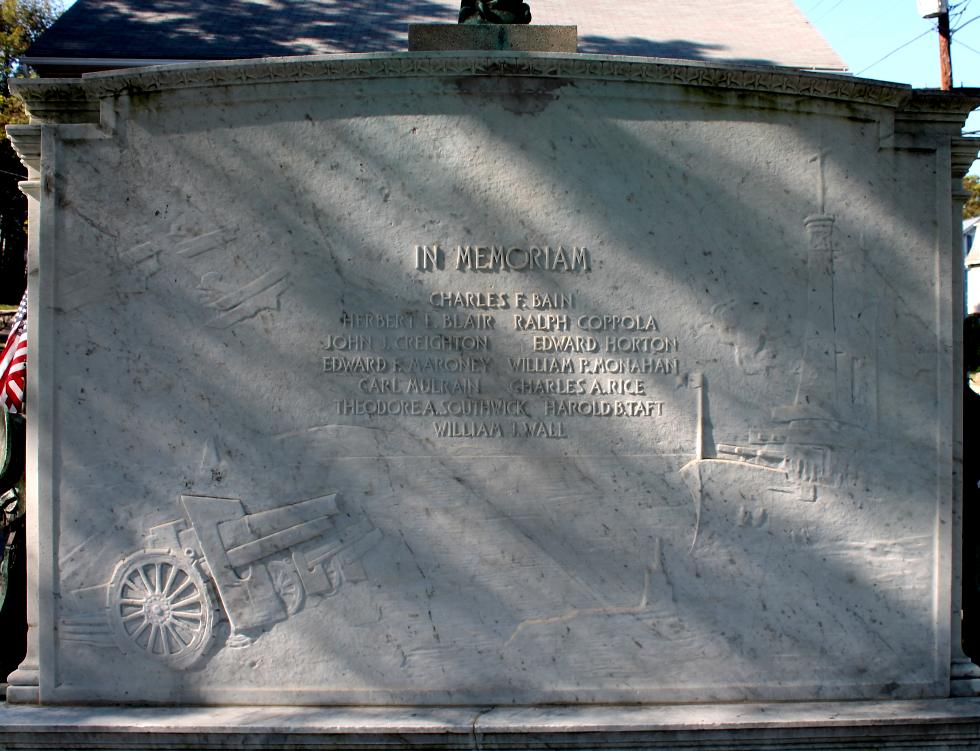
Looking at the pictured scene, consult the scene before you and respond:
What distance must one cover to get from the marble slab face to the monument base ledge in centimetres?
10

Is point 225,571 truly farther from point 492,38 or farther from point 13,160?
point 13,160

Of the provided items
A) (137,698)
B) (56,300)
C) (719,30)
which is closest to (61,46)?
(719,30)

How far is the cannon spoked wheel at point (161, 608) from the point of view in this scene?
3809 mm

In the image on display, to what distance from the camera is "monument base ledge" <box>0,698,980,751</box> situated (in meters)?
3.60

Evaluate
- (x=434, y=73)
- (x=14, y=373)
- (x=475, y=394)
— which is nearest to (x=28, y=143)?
(x=434, y=73)

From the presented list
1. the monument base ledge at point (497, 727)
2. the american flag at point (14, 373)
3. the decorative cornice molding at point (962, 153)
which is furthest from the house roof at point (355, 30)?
the monument base ledge at point (497, 727)

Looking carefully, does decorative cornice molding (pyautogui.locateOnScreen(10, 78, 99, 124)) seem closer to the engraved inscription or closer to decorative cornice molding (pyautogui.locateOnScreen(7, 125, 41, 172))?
decorative cornice molding (pyautogui.locateOnScreen(7, 125, 41, 172))

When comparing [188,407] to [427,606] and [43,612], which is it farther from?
[427,606]

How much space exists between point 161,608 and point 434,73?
102 inches

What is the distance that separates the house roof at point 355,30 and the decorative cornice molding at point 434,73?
1129 cm

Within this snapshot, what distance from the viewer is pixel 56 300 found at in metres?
3.85

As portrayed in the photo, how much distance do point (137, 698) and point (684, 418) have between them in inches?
104

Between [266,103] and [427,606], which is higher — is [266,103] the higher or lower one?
the higher one

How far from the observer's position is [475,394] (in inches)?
153
